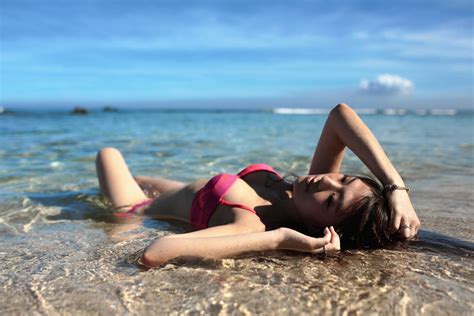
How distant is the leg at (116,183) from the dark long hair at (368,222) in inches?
102

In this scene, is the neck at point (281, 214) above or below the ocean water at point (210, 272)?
above

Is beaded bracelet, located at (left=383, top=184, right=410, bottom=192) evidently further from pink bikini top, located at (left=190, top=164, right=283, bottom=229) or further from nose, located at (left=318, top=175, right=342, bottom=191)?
pink bikini top, located at (left=190, top=164, right=283, bottom=229)

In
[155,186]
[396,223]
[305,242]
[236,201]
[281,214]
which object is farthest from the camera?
[155,186]

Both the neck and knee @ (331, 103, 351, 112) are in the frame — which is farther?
knee @ (331, 103, 351, 112)

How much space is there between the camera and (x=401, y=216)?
3.19 metres

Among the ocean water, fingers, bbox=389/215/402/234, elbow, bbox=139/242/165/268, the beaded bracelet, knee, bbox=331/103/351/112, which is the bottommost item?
the ocean water

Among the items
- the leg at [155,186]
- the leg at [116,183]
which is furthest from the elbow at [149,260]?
the leg at [155,186]

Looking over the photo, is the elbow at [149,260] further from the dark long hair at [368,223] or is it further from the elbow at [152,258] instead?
the dark long hair at [368,223]

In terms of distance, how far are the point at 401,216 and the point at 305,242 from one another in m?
0.79

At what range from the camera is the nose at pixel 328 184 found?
3.21m

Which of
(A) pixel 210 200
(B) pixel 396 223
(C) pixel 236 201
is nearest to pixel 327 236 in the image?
(B) pixel 396 223

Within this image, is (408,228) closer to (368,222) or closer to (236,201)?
(368,222)

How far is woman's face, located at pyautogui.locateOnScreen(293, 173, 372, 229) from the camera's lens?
3170mm

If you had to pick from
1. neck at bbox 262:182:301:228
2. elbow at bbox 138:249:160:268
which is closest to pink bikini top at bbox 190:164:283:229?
neck at bbox 262:182:301:228
